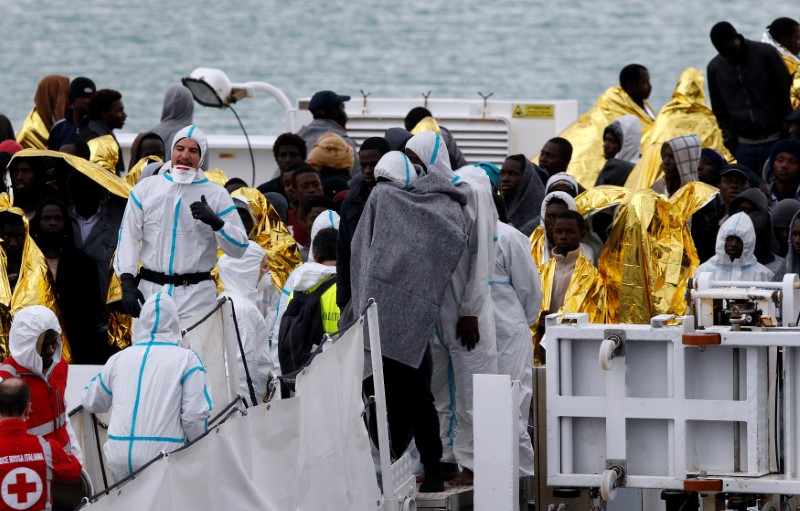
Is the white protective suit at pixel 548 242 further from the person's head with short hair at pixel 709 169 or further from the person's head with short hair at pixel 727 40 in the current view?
the person's head with short hair at pixel 727 40

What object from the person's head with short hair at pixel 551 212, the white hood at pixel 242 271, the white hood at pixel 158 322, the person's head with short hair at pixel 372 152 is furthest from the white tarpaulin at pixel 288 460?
the person's head with short hair at pixel 551 212

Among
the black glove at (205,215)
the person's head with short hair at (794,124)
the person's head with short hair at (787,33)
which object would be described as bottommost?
the black glove at (205,215)

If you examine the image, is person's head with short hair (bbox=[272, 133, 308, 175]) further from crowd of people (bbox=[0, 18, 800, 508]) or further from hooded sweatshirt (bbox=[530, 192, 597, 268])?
hooded sweatshirt (bbox=[530, 192, 597, 268])

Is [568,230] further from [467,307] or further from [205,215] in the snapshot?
[205,215]

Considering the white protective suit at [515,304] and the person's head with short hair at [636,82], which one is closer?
the white protective suit at [515,304]

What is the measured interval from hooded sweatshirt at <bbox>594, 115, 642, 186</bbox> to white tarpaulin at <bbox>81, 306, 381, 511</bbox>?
208 inches

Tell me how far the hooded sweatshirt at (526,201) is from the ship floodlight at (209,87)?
5035 millimetres

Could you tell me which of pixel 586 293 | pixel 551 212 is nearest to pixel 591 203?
pixel 551 212

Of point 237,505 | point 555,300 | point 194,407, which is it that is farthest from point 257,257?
point 237,505

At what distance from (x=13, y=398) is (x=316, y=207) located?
411 centimetres

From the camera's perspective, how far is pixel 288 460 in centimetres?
616

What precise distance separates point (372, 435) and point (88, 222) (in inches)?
124

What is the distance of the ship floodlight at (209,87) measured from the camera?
14.9m

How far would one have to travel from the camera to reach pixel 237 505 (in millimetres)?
5906
